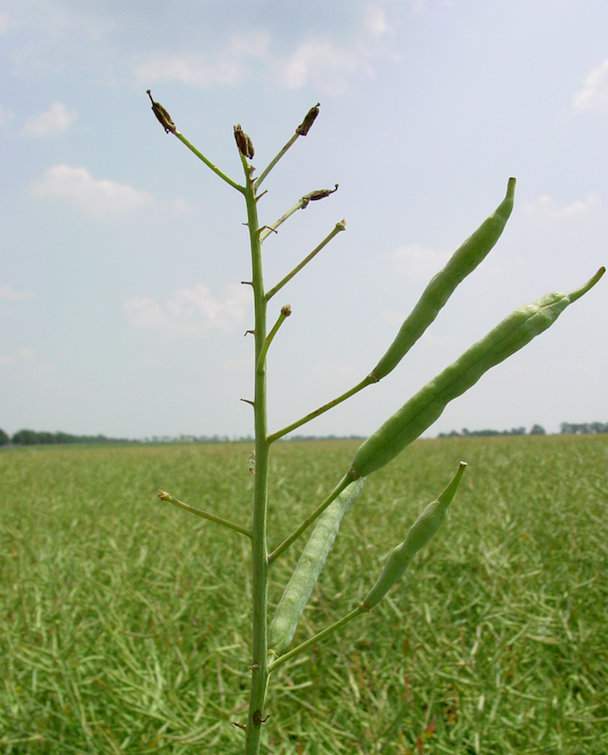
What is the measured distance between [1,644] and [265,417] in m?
1.55

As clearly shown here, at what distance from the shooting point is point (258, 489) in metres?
0.51

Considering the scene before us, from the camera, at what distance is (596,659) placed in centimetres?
186

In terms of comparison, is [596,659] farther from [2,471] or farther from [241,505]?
[2,471]

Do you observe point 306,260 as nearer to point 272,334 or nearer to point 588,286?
point 272,334

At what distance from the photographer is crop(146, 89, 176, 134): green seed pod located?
489mm

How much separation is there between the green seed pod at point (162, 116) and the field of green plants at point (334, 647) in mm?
981

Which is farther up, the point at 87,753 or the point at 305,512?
the point at 305,512

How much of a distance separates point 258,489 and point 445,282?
191 mm

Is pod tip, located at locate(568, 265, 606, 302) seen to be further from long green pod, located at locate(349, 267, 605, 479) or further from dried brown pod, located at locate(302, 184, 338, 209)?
dried brown pod, located at locate(302, 184, 338, 209)

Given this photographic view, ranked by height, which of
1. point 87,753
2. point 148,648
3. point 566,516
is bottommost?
point 87,753

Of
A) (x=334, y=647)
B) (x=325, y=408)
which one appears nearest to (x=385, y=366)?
(x=325, y=408)

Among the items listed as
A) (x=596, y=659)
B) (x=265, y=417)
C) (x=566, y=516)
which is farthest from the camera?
(x=566, y=516)

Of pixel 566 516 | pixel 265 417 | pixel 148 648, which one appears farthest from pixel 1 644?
pixel 566 516

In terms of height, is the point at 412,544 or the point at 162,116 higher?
the point at 162,116
